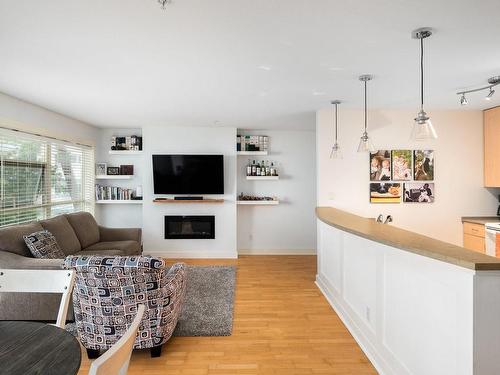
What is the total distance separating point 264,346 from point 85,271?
5.54 feet

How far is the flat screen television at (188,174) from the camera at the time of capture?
18.9 ft

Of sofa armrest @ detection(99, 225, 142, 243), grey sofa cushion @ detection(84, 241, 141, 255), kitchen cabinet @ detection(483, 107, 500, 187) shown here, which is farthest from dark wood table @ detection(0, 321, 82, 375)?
kitchen cabinet @ detection(483, 107, 500, 187)

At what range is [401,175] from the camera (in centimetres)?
450

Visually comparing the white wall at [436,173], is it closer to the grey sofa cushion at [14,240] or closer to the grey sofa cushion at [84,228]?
the grey sofa cushion at [84,228]

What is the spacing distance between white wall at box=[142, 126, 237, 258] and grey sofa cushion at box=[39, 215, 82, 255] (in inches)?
63.8

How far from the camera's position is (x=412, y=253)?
1.98 meters

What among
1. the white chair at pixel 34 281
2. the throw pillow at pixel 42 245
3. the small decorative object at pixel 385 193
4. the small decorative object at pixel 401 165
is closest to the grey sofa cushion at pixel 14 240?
the throw pillow at pixel 42 245

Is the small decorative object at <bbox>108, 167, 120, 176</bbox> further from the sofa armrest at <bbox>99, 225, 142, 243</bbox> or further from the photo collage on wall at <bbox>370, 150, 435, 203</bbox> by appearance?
the photo collage on wall at <bbox>370, 150, 435, 203</bbox>

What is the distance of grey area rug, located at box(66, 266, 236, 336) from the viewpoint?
305 cm

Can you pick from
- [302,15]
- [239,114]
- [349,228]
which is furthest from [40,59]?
[349,228]

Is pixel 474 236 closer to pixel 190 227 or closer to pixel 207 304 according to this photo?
pixel 207 304

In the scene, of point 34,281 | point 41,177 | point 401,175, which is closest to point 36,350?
point 34,281

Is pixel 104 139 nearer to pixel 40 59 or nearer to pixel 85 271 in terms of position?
pixel 40 59

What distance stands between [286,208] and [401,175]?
2459 mm
